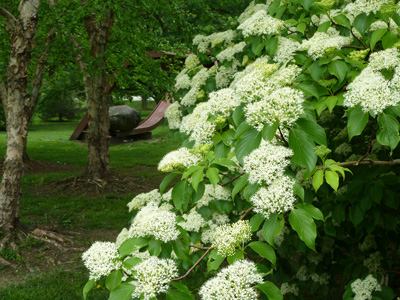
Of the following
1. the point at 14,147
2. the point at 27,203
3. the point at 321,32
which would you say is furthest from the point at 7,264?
the point at 321,32

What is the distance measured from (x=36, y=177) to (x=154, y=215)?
30.5 ft

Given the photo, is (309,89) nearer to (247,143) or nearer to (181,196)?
(247,143)

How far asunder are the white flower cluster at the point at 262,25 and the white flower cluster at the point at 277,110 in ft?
3.63

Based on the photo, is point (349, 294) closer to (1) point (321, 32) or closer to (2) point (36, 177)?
(1) point (321, 32)

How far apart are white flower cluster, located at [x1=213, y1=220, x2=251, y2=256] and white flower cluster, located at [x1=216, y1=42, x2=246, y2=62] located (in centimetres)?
221

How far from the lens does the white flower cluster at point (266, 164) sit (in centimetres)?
174

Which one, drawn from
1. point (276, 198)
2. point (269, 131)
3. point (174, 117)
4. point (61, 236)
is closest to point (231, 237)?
point (276, 198)

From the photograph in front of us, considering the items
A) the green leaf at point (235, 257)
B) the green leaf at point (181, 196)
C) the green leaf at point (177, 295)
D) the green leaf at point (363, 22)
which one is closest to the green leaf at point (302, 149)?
the green leaf at point (235, 257)

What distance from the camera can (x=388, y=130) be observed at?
1.74 meters

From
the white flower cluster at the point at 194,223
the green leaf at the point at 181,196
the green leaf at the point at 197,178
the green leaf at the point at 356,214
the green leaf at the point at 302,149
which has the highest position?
the green leaf at the point at 302,149

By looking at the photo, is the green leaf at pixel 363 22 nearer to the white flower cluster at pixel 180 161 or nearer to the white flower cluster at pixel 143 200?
the white flower cluster at pixel 180 161

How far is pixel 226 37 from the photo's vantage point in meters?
4.15

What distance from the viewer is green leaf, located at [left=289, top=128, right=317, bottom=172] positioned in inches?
68.4

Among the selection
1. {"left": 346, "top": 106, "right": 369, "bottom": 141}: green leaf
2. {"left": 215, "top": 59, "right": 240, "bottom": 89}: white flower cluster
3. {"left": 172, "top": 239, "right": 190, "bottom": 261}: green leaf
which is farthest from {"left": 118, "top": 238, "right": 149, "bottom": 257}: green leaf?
{"left": 215, "top": 59, "right": 240, "bottom": 89}: white flower cluster
